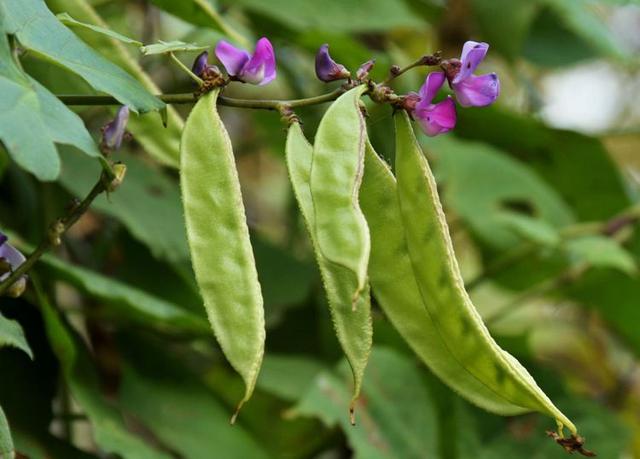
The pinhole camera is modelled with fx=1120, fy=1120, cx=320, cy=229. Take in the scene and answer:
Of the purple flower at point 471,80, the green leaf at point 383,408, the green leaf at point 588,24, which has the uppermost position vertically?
the purple flower at point 471,80

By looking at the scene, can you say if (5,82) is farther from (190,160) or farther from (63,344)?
(63,344)

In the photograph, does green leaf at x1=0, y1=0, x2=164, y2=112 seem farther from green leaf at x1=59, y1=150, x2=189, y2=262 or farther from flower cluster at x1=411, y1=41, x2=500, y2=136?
green leaf at x1=59, y1=150, x2=189, y2=262

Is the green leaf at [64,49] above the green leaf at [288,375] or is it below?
above

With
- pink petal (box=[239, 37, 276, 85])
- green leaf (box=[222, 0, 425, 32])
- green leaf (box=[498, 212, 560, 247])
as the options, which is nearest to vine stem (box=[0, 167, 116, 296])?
pink petal (box=[239, 37, 276, 85])

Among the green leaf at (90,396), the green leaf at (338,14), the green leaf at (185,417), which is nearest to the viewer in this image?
the green leaf at (90,396)

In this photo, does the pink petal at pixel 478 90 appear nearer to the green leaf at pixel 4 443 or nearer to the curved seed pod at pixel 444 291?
the curved seed pod at pixel 444 291

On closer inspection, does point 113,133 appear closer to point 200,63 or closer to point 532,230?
point 200,63

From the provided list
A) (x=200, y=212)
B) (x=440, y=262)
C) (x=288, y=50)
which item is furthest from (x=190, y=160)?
(x=288, y=50)

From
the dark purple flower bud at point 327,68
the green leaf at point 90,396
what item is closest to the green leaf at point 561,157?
the green leaf at point 90,396
